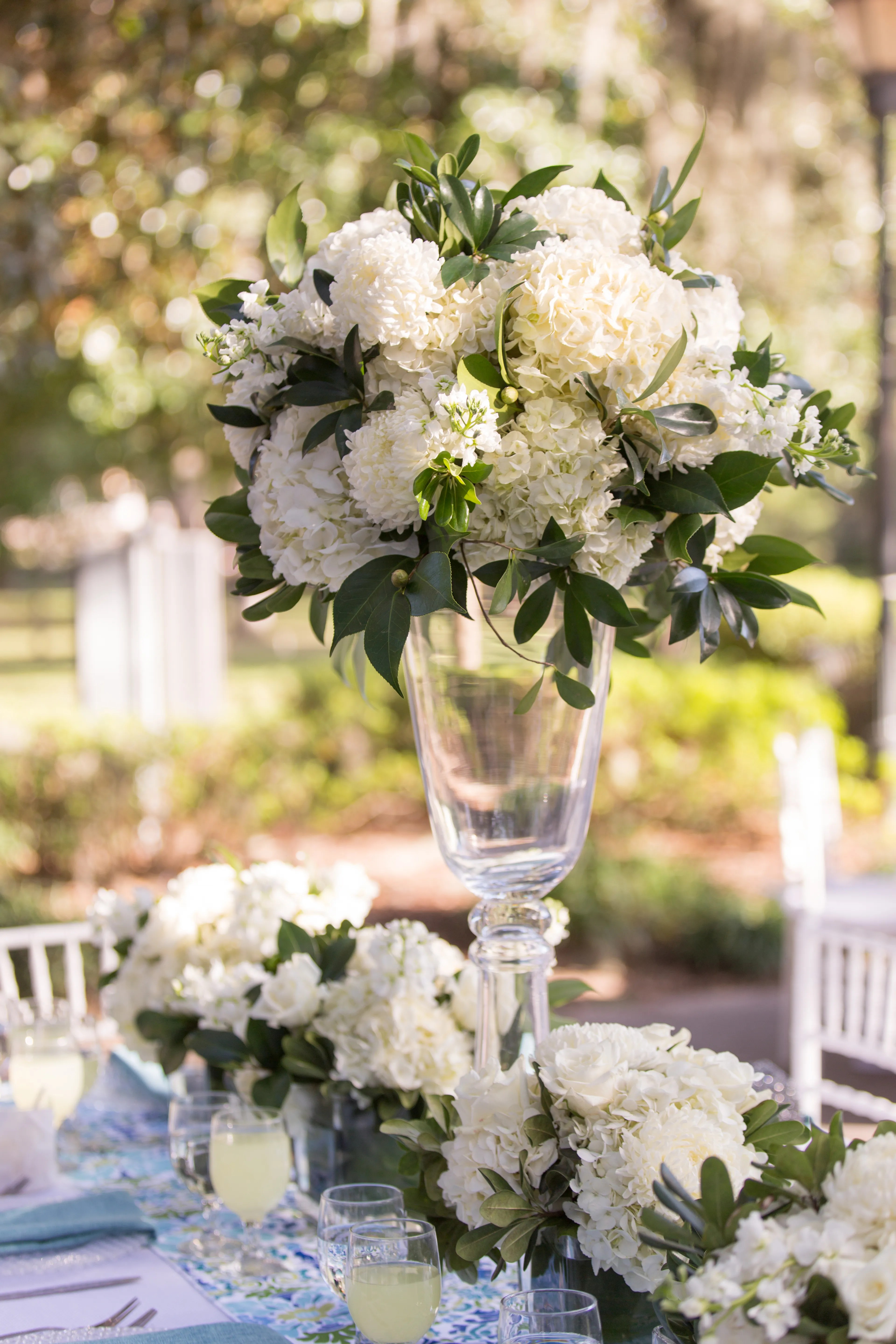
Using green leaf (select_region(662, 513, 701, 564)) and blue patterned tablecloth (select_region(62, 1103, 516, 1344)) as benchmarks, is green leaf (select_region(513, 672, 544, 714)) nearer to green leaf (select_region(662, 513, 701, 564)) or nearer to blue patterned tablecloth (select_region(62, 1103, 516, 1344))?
green leaf (select_region(662, 513, 701, 564))

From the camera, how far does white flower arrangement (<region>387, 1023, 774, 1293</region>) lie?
3.76 ft

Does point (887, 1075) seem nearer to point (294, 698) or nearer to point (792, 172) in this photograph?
point (294, 698)

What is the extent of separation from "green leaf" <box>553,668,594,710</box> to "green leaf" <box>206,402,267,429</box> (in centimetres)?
41

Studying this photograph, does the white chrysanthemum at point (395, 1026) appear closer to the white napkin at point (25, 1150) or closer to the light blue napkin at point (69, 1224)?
the light blue napkin at point (69, 1224)

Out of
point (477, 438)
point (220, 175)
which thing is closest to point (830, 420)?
point (477, 438)

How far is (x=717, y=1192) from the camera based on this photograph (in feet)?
3.22

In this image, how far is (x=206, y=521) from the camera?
1.47 m

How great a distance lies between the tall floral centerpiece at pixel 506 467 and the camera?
1286 millimetres

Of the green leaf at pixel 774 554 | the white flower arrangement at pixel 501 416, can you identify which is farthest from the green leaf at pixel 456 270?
the green leaf at pixel 774 554

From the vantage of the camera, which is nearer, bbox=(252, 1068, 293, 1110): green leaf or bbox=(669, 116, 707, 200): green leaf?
bbox=(669, 116, 707, 200): green leaf

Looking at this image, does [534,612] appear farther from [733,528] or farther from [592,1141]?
[592,1141]

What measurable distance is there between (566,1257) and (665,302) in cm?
88

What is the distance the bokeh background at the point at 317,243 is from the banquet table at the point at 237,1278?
10.3 feet

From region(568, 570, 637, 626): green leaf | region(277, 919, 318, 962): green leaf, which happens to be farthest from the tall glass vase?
region(277, 919, 318, 962): green leaf
